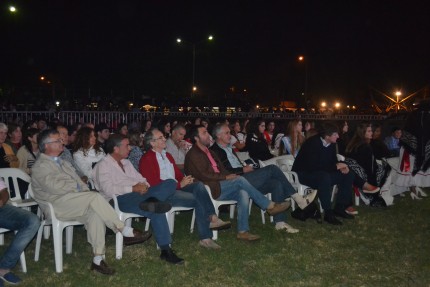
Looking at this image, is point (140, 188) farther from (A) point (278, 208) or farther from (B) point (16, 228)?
(A) point (278, 208)

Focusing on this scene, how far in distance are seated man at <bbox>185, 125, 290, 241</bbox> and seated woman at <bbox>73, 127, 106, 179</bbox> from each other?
4.89ft

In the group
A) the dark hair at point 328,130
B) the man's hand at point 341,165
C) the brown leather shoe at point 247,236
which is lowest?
the brown leather shoe at point 247,236

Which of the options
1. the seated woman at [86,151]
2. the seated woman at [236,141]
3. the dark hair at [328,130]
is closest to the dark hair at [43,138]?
the seated woman at [86,151]

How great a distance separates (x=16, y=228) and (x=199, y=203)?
220 centimetres

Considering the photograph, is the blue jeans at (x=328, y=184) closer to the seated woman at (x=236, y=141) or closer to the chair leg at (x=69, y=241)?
the seated woman at (x=236, y=141)

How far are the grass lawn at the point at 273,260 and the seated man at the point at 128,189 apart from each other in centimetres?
34

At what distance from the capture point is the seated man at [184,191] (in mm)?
5992

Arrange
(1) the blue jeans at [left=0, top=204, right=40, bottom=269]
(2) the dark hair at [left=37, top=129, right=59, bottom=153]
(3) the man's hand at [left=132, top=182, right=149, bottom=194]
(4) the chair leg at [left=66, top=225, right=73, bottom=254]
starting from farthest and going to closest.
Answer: (4) the chair leg at [left=66, top=225, right=73, bottom=254], (3) the man's hand at [left=132, top=182, right=149, bottom=194], (2) the dark hair at [left=37, top=129, right=59, bottom=153], (1) the blue jeans at [left=0, top=204, right=40, bottom=269]

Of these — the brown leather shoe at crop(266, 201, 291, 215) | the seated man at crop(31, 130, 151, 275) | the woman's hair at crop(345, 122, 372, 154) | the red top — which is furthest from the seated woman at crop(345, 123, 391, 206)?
the seated man at crop(31, 130, 151, 275)

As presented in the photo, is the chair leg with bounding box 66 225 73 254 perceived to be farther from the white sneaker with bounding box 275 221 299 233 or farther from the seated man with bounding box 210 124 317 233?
the white sneaker with bounding box 275 221 299 233

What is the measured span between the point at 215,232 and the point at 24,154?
2.98 metres

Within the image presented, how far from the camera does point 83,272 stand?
16.4ft

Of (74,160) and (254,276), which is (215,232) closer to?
(254,276)

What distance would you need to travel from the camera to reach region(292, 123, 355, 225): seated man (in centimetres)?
752
